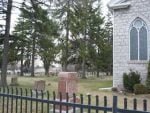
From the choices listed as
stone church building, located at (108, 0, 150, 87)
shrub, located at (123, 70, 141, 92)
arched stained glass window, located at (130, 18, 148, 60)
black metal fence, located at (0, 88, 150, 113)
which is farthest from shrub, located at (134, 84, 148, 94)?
black metal fence, located at (0, 88, 150, 113)

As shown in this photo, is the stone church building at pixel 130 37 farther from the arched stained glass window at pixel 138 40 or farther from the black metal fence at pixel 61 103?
the black metal fence at pixel 61 103

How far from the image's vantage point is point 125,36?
68.7ft

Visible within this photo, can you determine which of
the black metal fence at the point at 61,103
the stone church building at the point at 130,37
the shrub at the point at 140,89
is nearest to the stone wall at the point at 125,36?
the stone church building at the point at 130,37

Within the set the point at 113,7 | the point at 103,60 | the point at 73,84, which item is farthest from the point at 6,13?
the point at 103,60

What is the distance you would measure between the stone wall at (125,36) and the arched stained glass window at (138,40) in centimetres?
25

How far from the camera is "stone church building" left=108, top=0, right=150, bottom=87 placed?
2020 centimetres

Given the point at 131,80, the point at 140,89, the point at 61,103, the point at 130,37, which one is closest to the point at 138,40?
the point at 130,37

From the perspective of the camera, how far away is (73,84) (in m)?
12.8

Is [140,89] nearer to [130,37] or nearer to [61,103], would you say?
[130,37]

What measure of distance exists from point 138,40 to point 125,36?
2.89ft

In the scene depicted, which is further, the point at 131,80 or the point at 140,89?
the point at 131,80

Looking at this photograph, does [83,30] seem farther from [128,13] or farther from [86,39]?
[128,13]

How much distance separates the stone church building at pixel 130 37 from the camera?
2020 centimetres

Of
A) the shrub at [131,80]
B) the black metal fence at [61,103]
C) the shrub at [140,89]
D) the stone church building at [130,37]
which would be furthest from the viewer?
the stone church building at [130,37]
